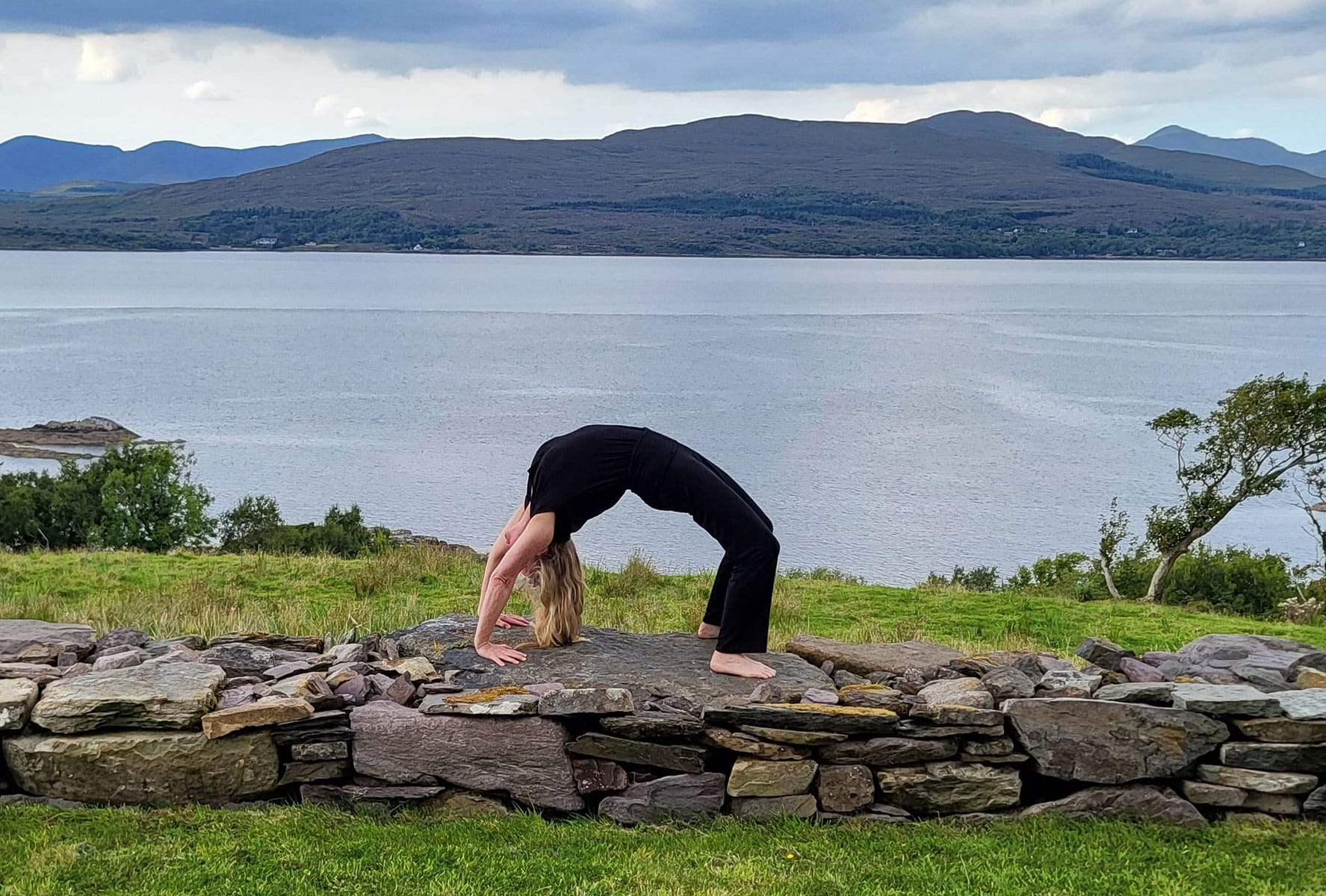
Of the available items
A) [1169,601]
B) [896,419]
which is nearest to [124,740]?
[1169,601]

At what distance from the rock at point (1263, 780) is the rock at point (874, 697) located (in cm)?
164

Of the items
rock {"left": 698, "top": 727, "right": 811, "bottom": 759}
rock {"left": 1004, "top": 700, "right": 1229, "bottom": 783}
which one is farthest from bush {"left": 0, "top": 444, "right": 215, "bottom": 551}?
rock {"left": 1004, "top": 700, "right": 1229, "bottom": 783}

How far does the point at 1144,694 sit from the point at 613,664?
312cm

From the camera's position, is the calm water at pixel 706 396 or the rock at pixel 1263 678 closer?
the rock at pixel 1263 678

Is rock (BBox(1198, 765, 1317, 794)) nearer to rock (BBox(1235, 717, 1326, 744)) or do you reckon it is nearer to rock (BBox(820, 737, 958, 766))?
rock (BBox(1235, 717, 1326, 744))

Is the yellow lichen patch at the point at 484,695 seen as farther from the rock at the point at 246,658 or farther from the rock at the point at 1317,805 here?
the rock at the point at 1317,805

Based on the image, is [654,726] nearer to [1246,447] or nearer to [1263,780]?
[1263,780]

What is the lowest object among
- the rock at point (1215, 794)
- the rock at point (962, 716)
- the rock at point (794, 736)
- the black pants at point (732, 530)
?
the rock at point (1215, 794)

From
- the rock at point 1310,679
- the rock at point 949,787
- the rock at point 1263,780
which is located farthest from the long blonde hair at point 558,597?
the rock at point 1310,679

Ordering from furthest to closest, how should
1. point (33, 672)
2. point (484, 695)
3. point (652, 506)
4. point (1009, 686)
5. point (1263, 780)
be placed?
1. point (652, 506)
2. point (33, 672)
3. point (1009, 686)
4. point (484, 695)
5. point (1263, 780)

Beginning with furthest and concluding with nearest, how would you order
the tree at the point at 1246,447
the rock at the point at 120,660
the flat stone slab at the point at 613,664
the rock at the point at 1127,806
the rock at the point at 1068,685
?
the tree at the point at 1246,447
the rock at the point at 120,660
the flat stone slab at the point at 613,664
the rock at the point at 1068,685
the rock at the point at 1127,806

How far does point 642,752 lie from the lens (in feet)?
21.8

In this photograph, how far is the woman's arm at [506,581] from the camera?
752 cm

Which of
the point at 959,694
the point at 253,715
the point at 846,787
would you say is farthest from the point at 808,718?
the point at 253,715
